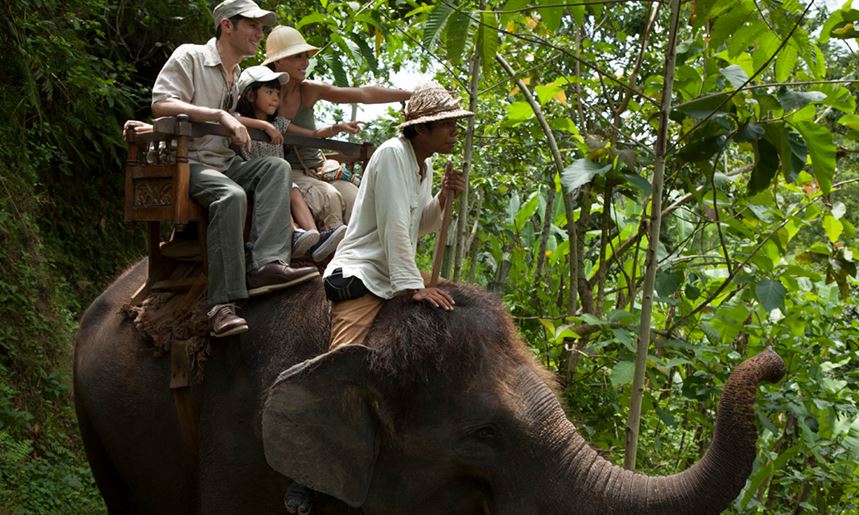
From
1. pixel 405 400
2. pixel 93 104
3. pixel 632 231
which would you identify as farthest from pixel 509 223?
pixel 405 400

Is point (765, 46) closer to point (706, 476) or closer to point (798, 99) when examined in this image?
point (798, 99)

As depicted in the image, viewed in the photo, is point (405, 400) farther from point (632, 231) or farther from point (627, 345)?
point (632, 231)

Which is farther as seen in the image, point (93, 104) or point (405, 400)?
point (93, 104)

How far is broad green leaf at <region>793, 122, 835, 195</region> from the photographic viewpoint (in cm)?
398

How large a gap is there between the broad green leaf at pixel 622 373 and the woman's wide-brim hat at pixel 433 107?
128cm

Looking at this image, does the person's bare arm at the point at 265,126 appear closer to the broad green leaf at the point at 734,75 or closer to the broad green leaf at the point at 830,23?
the broad green leaf at the point at 734,75

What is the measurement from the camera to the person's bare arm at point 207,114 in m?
4.22

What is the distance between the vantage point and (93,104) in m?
8.28

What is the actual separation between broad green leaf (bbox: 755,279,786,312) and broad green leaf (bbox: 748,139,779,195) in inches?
28.5

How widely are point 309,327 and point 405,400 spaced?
1.85 feet

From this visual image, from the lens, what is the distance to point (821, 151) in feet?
13.1

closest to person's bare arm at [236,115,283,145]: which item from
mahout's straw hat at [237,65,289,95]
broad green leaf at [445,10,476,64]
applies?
mahout's straw hat at [237,65,289,95]

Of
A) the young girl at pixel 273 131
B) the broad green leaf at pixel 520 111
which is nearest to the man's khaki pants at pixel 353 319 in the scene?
the young girl at pixel 273 131

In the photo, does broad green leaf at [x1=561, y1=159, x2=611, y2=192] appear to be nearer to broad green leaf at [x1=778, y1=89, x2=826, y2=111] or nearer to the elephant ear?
broad green leaf at [x1=778, y1=89, x2=826, y2=111]
